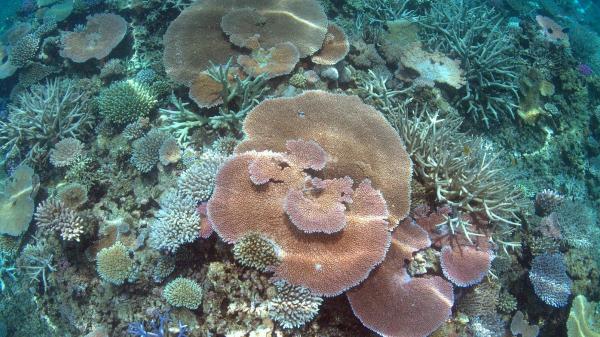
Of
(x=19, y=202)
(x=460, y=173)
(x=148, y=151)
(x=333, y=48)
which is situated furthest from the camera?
(x=333, y=48)

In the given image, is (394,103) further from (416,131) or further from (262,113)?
(262,113)

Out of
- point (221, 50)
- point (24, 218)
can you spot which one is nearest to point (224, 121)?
point (221, 50)

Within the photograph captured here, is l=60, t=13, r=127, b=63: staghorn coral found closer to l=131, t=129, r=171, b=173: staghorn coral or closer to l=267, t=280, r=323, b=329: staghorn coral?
l=131, t=129, r=171, b=173: staghorn coral

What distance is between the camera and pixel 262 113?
3.95 m

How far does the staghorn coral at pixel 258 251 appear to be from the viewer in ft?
10.4

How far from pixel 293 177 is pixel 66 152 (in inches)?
142

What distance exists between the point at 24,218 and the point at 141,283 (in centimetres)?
236

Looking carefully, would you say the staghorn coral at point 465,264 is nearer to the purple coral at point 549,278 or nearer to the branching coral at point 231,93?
the purple coral at point 549,278

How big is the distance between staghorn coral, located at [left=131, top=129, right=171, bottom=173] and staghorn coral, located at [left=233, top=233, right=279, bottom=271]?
209cm

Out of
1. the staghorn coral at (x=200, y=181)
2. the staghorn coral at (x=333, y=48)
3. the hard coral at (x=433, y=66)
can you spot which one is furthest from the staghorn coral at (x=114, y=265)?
the hard coral at (x=433, y=66)

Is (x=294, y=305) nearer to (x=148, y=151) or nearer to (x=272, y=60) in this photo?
(x=148, y=151)

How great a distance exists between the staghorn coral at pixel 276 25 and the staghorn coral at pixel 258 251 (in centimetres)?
296

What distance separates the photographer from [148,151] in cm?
467

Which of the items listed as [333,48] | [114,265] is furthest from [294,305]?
[333,48]
